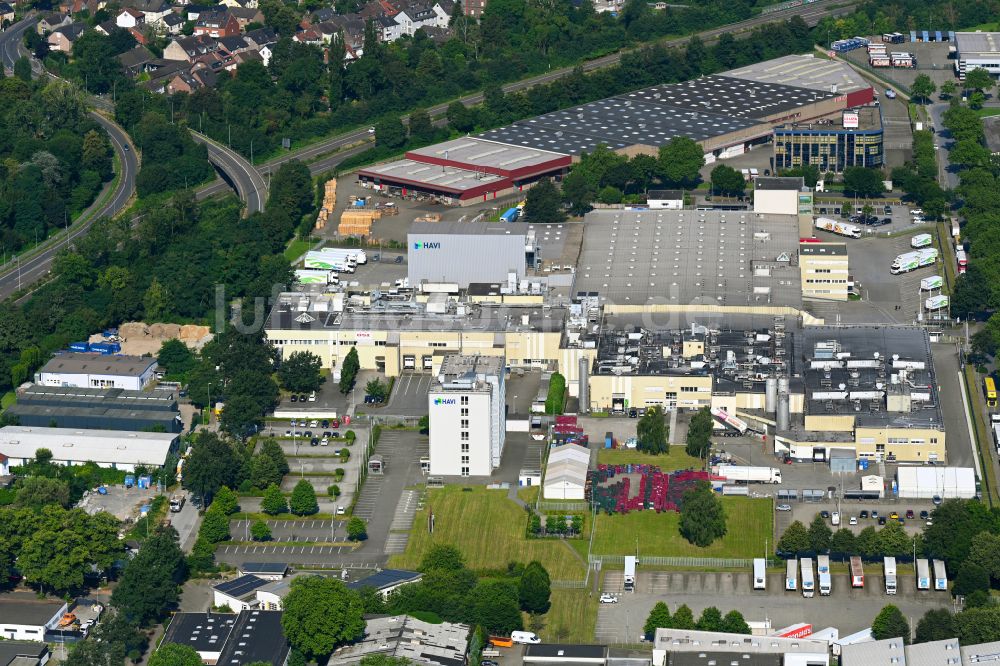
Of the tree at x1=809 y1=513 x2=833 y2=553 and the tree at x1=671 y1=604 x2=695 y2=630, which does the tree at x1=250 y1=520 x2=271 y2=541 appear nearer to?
the tree at x1=671 y1=604 x2=695 y2=630

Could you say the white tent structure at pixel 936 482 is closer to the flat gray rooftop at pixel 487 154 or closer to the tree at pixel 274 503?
the tree at pixel 274 503

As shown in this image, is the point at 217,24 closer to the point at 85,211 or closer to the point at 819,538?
the point at 85,211

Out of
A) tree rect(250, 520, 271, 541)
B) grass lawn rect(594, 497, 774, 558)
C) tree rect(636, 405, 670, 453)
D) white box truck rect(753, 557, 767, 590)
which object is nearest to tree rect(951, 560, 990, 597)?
white box truck rect(753, 557, 767, 590)

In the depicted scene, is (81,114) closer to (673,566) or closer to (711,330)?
(711,330)

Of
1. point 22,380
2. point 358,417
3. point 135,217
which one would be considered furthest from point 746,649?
point 135,217

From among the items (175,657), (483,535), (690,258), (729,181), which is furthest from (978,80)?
(175,657)

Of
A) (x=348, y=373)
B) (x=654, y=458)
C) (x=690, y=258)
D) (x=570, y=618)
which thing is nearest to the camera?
(x=570, y=618)

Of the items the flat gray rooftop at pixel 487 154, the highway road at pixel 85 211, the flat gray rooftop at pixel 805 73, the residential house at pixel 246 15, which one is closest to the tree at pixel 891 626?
the highway road at pixel 85 211
